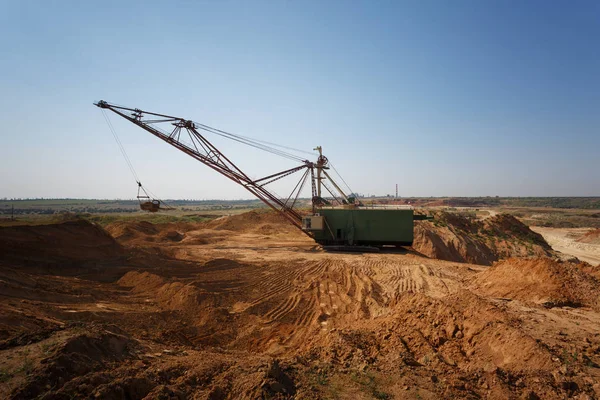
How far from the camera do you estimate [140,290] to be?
38.0ft

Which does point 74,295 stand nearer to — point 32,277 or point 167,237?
point 32,277

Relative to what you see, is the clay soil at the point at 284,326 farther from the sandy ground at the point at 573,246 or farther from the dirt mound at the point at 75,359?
the sandy ground at the point at 573,246

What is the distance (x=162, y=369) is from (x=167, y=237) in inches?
997

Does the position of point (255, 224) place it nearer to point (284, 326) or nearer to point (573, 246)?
point (284, 326)

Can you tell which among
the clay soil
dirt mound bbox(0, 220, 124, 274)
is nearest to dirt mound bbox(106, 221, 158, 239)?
dirt mound bbox(0, 220, 124, 274)

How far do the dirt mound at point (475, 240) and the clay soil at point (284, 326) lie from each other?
28.3 feet

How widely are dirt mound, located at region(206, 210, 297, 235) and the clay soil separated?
15.8 metres

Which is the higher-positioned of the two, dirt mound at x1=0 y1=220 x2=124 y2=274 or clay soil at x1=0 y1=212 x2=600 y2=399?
dirt mound at x1=0 y1=220 x2=124 y2=274

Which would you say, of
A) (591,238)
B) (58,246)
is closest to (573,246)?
(591,238)

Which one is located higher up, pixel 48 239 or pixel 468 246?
pixel 48 239

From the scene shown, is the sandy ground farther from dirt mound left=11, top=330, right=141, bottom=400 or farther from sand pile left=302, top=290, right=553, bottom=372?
dirt mound left=11, top=330, right=141, bottom=400

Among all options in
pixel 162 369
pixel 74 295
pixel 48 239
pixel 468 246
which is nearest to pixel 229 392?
pixel 162 369

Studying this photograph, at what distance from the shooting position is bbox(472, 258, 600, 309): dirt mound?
336 inches

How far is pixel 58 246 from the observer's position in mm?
15250
